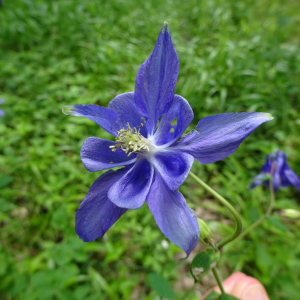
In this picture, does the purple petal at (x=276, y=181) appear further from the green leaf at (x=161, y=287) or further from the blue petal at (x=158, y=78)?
the blue petal at (x=158, y=78)

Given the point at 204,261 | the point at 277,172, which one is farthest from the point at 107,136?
the point at 204,261

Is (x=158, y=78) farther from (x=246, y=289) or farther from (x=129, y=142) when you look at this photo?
(x=246, y=289)

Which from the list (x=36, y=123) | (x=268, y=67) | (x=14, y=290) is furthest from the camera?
(x=268, y=67)

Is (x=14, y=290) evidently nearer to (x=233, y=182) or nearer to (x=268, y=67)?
(x=233, y=182)

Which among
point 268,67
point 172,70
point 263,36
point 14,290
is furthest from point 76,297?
point 263,36

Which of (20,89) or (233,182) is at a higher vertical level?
(20,89)

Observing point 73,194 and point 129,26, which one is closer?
point 73,194
